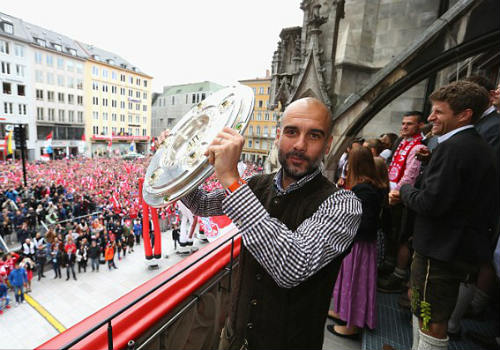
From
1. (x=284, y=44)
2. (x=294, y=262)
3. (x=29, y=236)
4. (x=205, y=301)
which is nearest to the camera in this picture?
(x=294, y=262)

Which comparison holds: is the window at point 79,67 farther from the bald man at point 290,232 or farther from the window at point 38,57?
the bald man at point 290,232

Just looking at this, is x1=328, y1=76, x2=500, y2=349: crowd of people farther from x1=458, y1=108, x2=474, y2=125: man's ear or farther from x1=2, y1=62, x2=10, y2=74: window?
x1=2, y1=62, x2=10, y2=74: window

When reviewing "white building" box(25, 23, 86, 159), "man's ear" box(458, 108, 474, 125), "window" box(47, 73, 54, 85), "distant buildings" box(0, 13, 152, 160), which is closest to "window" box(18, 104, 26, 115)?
"distant buildings" box(0, 13, 152, 160)

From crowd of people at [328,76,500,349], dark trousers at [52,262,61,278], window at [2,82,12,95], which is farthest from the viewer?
dark trousers at [52,262,61,278]

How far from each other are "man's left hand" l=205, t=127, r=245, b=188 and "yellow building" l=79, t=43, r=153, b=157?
12.1ft

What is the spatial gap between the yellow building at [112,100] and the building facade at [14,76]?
1.03 metres

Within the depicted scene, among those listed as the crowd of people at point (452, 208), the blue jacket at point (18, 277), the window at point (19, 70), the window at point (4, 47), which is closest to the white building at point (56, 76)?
the window at point (19, 70)

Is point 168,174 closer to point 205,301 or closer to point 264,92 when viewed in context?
point 205,301

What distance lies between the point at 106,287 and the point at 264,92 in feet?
67.2

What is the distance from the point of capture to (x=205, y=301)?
60.4 inches

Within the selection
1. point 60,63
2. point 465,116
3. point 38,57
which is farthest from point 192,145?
point 60,63

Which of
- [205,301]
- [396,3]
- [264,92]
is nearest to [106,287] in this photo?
[205,301]

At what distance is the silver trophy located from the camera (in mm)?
786

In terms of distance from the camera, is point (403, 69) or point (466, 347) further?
point (403, 69)
